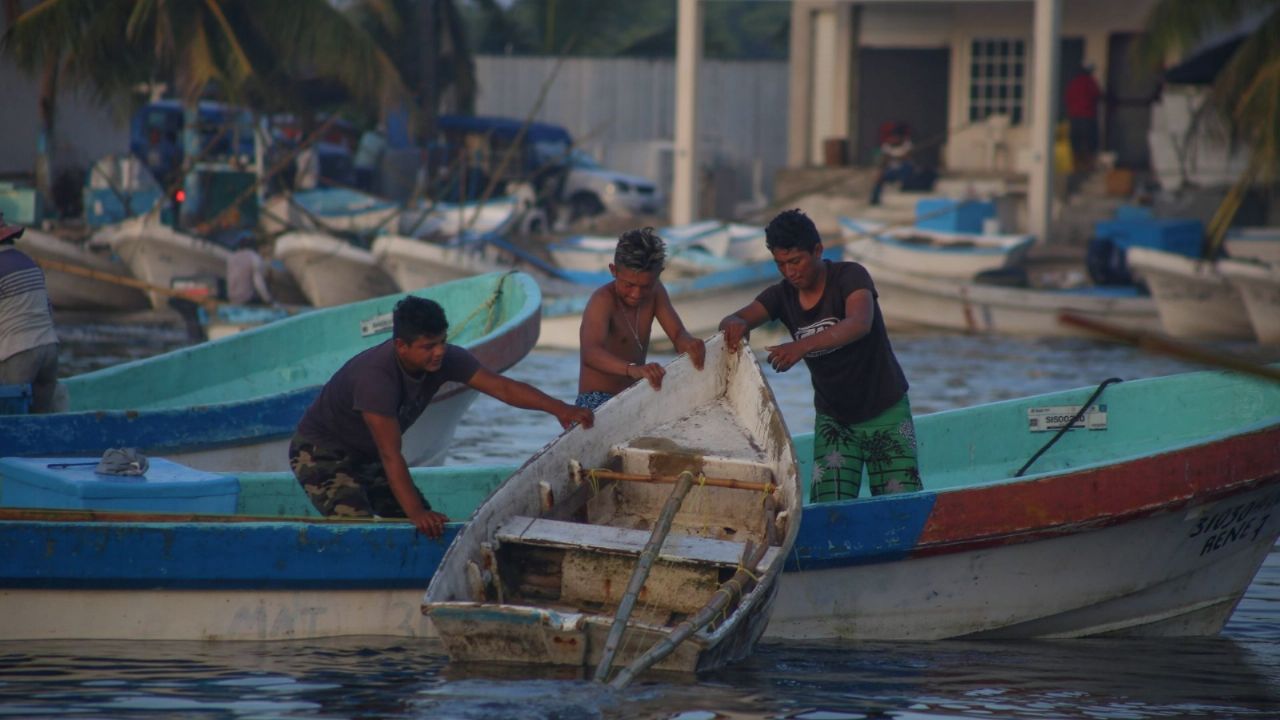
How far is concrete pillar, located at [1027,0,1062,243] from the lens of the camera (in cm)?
2219

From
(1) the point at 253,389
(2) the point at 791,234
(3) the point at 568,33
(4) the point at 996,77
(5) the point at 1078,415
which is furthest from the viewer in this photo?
(3) the point at 568,33

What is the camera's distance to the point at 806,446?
322 inches

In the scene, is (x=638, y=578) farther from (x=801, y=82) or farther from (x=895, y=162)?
(x=801, y=82)

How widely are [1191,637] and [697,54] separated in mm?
17214

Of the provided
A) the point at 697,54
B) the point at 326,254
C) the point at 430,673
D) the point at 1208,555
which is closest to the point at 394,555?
the point at 430,673

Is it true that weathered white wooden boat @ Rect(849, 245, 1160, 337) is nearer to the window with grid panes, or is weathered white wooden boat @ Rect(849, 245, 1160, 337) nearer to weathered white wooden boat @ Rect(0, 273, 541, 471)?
the window with grid panes

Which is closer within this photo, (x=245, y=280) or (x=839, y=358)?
(x=839, y=358)

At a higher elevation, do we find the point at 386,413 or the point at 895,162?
the point at 895,162

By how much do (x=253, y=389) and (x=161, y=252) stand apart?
10051 millimetres

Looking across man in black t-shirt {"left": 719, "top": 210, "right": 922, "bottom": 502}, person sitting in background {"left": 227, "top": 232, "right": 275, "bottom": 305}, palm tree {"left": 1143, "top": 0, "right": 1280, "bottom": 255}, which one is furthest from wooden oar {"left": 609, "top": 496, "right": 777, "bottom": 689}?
palm tree {"left": 1143, "top": 0, "right": 1280, "bottom": 255}

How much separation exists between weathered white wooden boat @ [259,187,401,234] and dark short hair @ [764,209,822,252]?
50.8ft

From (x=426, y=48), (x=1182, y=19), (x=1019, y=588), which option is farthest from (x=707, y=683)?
(x=426, y=48)

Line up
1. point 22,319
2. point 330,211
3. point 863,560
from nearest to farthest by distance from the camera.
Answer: point 863,560
point 22,319
point 330,211

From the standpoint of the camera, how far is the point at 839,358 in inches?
261
